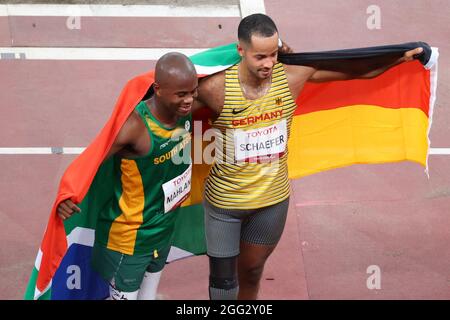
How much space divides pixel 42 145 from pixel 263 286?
3.01m

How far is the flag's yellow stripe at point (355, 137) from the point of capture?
6438mm

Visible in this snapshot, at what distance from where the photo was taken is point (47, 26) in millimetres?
11016

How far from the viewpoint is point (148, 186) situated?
17.6 ft

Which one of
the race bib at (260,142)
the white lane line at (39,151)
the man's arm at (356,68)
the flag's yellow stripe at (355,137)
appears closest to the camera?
the race bib at (260,142)

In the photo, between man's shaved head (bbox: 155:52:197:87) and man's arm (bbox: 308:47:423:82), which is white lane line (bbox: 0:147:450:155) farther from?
man's shaved head (bbox: 155:52:197:87)

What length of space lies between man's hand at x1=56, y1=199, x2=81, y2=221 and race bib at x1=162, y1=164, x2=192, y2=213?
586 mm

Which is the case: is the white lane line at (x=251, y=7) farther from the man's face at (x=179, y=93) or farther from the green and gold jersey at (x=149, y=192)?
the man's face at (x=179, y=93)

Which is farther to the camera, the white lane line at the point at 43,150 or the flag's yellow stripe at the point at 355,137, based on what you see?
the white lane line at the point at 43,150

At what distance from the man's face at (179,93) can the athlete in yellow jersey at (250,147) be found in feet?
1.16

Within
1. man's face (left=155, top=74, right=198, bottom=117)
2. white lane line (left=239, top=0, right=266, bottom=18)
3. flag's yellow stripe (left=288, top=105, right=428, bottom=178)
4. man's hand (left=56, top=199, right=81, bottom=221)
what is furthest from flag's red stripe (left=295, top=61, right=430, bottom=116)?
white lane line (left=239, top=0, right=266, bottom=18)

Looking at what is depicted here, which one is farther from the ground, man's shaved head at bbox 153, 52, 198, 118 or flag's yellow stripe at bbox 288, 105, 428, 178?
man's shaved head at bbox 153, 52, 198, 118

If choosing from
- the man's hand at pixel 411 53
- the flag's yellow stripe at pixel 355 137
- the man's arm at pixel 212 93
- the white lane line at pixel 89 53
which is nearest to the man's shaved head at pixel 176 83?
the man's arm at pixel 212 93

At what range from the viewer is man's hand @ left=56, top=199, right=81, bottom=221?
5125mm

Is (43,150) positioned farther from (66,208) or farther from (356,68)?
(356,68)
